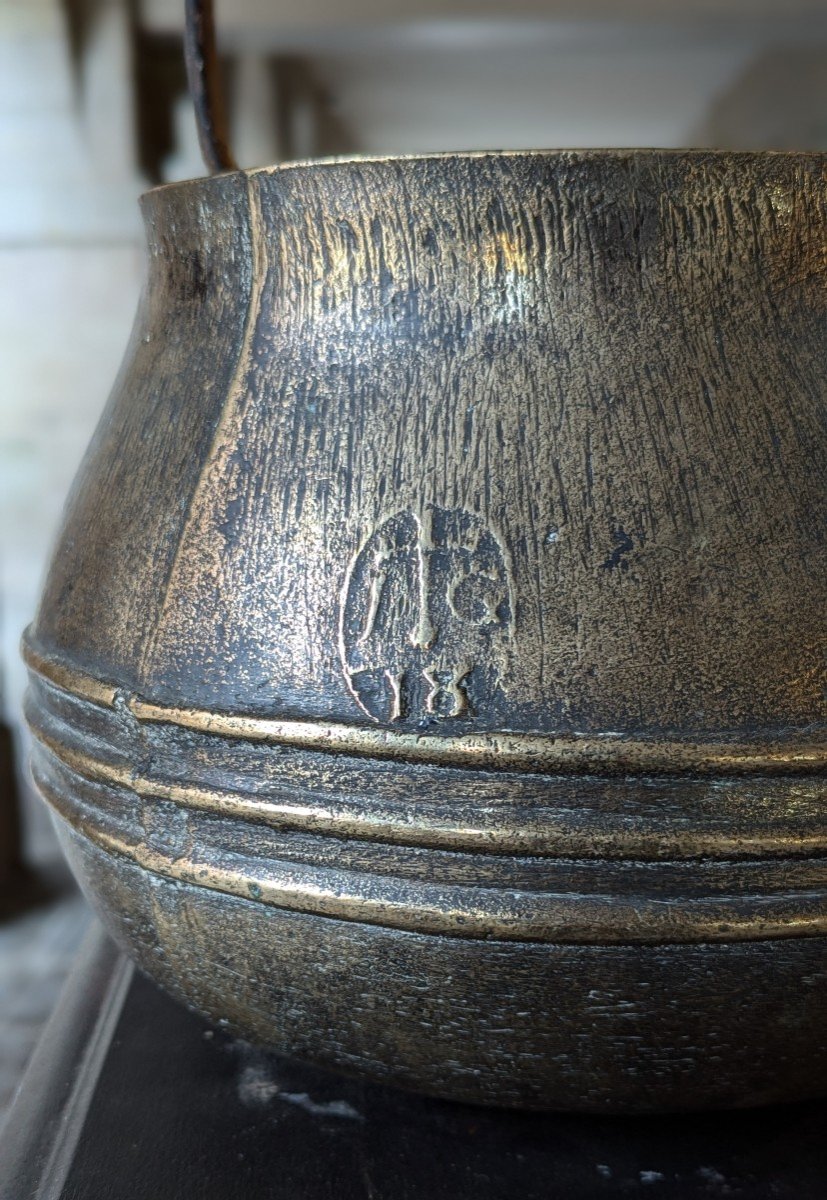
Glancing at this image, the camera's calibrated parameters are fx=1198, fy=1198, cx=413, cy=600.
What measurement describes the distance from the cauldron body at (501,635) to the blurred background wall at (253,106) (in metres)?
1.66

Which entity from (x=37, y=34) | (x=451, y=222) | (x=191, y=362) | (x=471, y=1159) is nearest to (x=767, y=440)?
(x=451, y=222)

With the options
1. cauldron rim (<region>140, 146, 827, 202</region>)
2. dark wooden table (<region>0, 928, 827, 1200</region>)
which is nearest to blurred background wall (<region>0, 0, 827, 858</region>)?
dark wooden table (<region>0, 928, 827, 1200</region>)

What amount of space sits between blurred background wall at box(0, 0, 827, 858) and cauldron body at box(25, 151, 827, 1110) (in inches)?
65.4

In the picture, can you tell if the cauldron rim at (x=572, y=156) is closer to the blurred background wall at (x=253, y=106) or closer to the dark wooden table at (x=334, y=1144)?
the dark wooden table at (x=334, y=1144)

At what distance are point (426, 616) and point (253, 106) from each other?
2.22 m

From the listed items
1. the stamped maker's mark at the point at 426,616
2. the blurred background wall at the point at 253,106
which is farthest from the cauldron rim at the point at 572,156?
the blurred background wall at the point at 253,106

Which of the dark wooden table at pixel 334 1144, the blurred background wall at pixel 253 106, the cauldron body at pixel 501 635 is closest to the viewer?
the cauldron body at pixel 501 635

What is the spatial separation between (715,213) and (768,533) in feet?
0.55

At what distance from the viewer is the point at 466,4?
232 centimetres

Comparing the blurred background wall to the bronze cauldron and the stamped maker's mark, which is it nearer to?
the bronze cauldron

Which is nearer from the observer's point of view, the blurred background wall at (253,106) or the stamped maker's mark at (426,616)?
→ the stamped maker's mark at (426,616)

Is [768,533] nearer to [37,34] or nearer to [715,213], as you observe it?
[715,213]

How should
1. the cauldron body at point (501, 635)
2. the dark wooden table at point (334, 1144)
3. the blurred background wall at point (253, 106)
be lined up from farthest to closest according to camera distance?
the blurred background wall at point (253, 106)
the dark wooden table at point (334, 1144)
the cauldron body at point (501, 635)

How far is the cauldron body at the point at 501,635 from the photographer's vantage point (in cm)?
55
